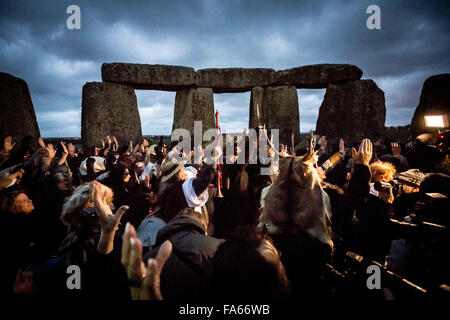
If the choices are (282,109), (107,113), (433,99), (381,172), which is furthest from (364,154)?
(433,99)

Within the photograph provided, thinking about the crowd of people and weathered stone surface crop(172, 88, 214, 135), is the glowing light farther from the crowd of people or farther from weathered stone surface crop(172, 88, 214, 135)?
weathered stone surface crop(172, 88, 214, 135)

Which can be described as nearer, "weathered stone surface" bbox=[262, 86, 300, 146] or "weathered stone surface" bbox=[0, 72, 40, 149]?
"weathered stone surface" bbox=[0, 72, 40, 149]

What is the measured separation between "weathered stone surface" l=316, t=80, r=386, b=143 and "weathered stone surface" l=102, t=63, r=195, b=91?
21.7 feet

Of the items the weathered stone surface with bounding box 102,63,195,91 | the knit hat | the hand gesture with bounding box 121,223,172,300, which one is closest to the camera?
the hand gesture with bounding box 121,223,172,300

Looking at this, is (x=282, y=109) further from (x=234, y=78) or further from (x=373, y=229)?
(x=373, y=229)

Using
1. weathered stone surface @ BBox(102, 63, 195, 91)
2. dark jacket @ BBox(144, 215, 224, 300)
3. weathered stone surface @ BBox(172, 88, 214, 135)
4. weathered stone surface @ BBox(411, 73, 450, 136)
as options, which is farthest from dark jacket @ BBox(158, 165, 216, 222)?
weathered stone surface @ BBox(411, 73, 450, 136)

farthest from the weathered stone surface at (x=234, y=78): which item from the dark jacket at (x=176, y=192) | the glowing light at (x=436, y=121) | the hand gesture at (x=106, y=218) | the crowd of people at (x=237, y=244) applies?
the hand gesture at (x=106, y=218)

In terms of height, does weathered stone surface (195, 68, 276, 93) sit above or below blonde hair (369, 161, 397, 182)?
above

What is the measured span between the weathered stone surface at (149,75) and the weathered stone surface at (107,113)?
362 millimetres

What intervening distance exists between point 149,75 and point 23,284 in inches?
348

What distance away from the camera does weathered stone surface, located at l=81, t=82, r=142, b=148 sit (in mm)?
8281

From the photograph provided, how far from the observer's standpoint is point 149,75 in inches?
344

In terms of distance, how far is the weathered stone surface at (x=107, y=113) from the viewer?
8281 mm

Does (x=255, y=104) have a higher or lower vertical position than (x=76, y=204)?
higher
